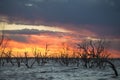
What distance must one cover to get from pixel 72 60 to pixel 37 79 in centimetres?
3312

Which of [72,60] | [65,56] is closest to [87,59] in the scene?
[65,56]

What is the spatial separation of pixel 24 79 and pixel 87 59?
17679 mm

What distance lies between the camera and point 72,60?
57.6m

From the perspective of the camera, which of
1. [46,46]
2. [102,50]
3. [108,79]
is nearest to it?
[108,79]

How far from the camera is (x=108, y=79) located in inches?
921

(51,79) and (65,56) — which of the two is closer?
(51,79)

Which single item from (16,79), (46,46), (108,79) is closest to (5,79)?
(16,79)

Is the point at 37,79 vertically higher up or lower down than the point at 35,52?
lower down

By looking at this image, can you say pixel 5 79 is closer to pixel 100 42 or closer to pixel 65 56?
pixel 100 42

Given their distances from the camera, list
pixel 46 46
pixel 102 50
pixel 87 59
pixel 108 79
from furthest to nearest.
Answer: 1. pixel 46 46
2. pixel 87 59
3. pixel 102 50
4. pixel 108 79

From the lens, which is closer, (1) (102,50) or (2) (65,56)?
(1) (102,50)

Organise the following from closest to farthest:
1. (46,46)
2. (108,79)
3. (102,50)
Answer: (108,79)
(102,50)
(46,46)

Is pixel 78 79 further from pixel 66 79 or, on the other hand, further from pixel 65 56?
pixel 65 56

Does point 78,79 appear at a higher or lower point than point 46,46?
lower
